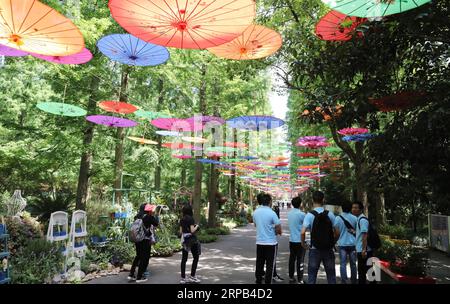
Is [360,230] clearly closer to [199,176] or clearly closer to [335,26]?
[335,26]

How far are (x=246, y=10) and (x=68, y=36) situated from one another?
3.11 metres

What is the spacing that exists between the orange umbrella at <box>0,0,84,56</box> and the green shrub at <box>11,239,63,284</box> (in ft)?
15.0

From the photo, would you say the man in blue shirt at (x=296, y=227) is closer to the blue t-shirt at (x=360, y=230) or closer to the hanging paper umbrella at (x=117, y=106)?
the blue t-shirt at (x=360, y=230)

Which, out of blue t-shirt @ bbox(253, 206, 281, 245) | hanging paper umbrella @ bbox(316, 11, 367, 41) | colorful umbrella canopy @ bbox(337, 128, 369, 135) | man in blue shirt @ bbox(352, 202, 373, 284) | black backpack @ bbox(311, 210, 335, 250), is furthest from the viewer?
colorful umbrella canopy @ bbox(337, 128, 369, 135)

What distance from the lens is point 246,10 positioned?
5164 millimetres

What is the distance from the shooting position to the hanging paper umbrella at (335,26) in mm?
6362

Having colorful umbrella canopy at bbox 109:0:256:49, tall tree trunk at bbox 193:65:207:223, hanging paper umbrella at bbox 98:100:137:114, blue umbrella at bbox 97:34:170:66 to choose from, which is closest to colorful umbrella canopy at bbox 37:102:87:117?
hanging paper umbrella at bbox 98:100:137:114

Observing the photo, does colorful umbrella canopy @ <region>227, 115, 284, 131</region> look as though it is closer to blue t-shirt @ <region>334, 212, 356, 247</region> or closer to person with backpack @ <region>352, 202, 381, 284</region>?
blue t-shirt @ <region>334, 212, 356, 247</region>

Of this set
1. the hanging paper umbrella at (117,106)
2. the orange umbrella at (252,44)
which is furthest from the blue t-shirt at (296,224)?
the hanging paper umbrella at (117,106)

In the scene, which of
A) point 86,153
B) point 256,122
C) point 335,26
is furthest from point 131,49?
point 86,153

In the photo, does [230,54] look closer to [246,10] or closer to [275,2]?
[246,10]

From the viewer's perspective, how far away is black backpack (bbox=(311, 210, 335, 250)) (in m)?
5.77

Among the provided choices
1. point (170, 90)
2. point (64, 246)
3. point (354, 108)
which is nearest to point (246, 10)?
point (354, 108)

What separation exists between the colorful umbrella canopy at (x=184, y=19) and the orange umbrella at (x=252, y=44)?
1347 millimetres
